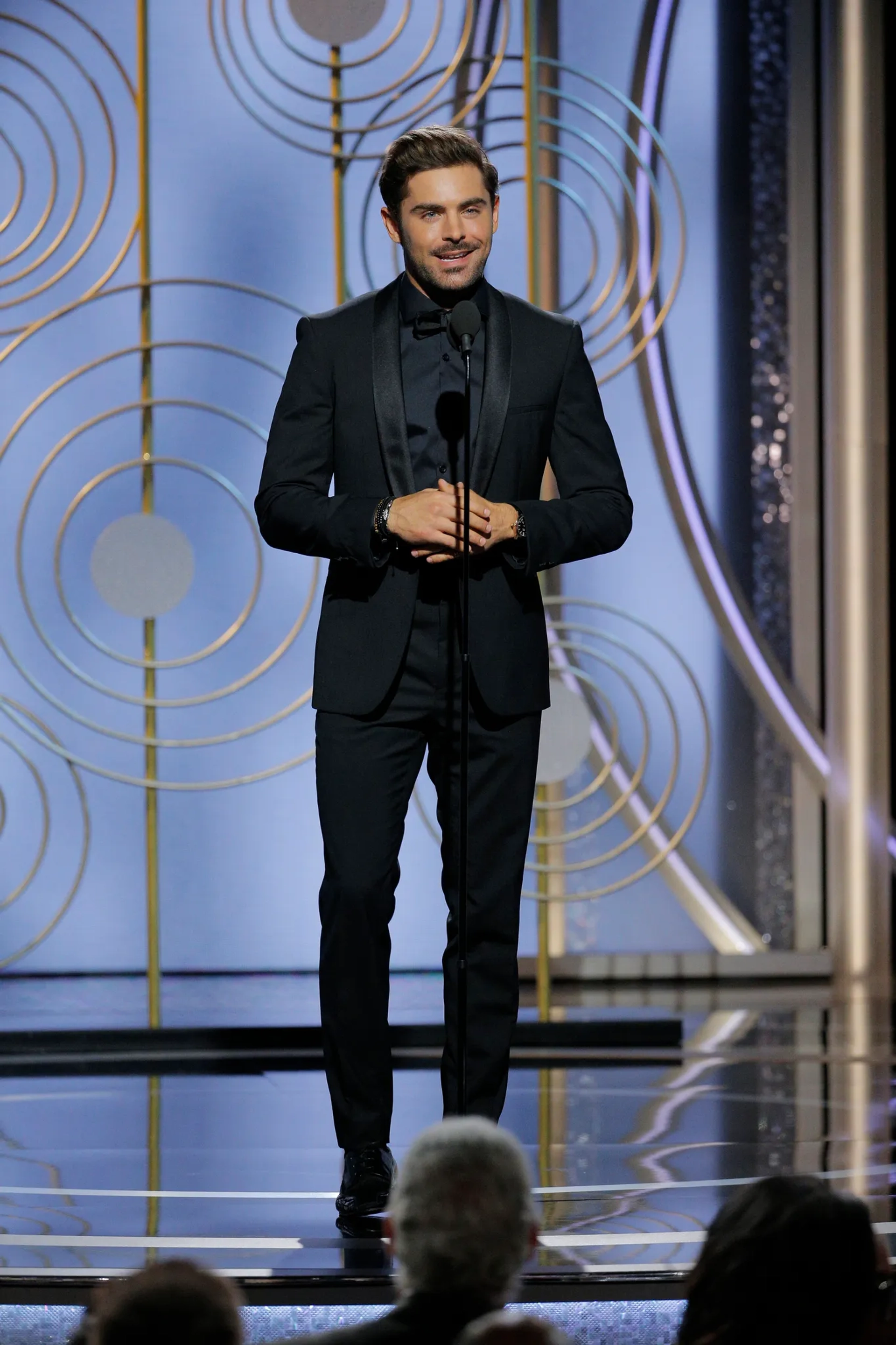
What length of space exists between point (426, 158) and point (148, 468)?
5.09 feet

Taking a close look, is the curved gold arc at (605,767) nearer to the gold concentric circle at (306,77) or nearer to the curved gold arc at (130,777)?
the curved gold arc at (130,777)

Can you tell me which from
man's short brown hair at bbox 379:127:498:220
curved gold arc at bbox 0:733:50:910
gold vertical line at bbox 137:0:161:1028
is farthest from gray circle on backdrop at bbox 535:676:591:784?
man's short brown hair at bbox 379:127:498:220

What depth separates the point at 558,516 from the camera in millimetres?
2230

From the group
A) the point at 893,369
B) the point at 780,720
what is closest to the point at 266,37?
the point at 893,369

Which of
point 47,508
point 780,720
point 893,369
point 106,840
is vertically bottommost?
point 106,840

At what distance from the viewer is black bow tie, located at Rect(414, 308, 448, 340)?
2.27 metres

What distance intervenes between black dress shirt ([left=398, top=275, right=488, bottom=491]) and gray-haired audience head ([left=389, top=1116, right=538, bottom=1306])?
1.21 meters

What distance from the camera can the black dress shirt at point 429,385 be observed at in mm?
2270

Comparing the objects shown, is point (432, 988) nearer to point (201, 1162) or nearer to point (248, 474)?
point (248, 474)

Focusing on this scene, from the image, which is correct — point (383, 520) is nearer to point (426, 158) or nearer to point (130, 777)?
point (426, 158)

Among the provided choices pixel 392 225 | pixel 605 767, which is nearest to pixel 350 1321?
pixel 392 225

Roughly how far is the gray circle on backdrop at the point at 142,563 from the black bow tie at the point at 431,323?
4.65ft

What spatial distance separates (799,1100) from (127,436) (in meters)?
2.25

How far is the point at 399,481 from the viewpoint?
7.39 ft
